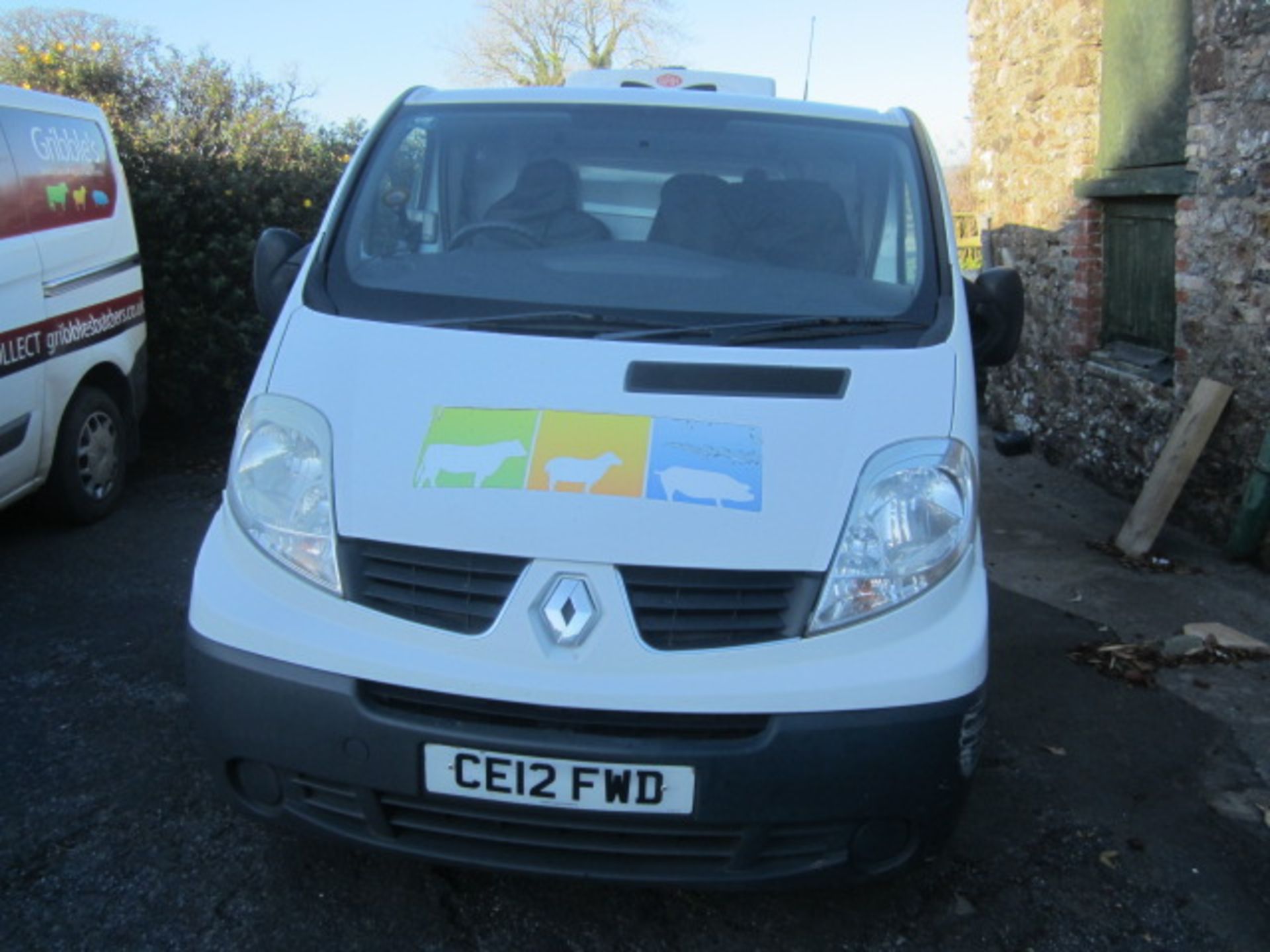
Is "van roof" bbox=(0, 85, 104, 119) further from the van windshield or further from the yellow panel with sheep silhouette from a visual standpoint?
the yellow panel with sheep silhouette

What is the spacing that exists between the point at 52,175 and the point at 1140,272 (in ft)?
19.0

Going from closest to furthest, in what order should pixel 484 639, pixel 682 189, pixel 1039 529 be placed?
pixel 484 639 < pixel 682 189 < pixel 1039 529

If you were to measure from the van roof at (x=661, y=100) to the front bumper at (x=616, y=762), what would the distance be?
6.45ft

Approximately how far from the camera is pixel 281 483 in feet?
8.46

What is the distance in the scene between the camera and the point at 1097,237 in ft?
23.9

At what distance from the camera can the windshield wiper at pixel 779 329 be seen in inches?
113

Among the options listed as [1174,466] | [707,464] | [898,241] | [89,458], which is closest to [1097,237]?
[1174,466]

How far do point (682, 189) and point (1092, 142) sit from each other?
4.84 m

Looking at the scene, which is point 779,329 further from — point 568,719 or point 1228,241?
point 1228,241

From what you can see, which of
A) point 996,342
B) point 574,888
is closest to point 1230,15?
point 996,342

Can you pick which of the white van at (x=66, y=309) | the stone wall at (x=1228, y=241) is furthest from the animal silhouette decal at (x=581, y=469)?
the stone wall at (x=1228, y=241)

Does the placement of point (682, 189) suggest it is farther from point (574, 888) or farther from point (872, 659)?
point (574, 888)

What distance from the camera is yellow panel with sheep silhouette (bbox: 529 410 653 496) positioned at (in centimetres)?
244

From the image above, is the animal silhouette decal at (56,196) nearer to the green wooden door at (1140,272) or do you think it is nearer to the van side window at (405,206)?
the van side window at (405,206)
